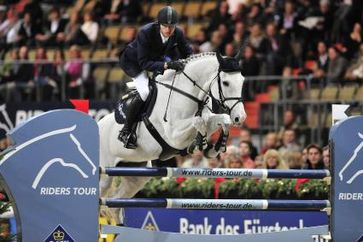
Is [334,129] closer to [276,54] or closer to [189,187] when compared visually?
[189,187]

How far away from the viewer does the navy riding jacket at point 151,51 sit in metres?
9.20

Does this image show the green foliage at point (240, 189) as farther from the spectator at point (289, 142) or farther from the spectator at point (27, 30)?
the spectator at point (27, 30)

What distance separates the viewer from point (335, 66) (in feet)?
45.8

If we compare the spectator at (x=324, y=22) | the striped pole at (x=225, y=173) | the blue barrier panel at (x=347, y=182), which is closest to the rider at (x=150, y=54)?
the striped pole at (x=225, y=173)

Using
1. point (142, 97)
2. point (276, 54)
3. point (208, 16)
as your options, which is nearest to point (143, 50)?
point (142, 97)

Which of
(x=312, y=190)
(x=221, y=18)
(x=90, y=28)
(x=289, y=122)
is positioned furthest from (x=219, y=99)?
(x=90, y=28)

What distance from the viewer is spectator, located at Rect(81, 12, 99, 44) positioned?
18094mm

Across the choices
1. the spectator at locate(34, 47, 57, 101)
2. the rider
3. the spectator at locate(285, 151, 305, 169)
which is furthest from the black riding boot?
the spectator at locate(34, 47, 57, 101)

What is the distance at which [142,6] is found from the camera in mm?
18875

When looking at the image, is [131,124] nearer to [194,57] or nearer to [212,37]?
[194,57]

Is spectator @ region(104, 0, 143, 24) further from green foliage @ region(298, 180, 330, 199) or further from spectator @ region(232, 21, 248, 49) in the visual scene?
green foliage @ region(298, 180, 330, 199)

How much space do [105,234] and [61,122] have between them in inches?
36.2

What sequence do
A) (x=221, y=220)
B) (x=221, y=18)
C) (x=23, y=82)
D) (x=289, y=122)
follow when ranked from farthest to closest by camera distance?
(x=221, y=18) → (x=23, y=82) → (x=289, y=122) → (x=221, y=220)

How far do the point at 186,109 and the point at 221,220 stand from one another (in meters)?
1.58
